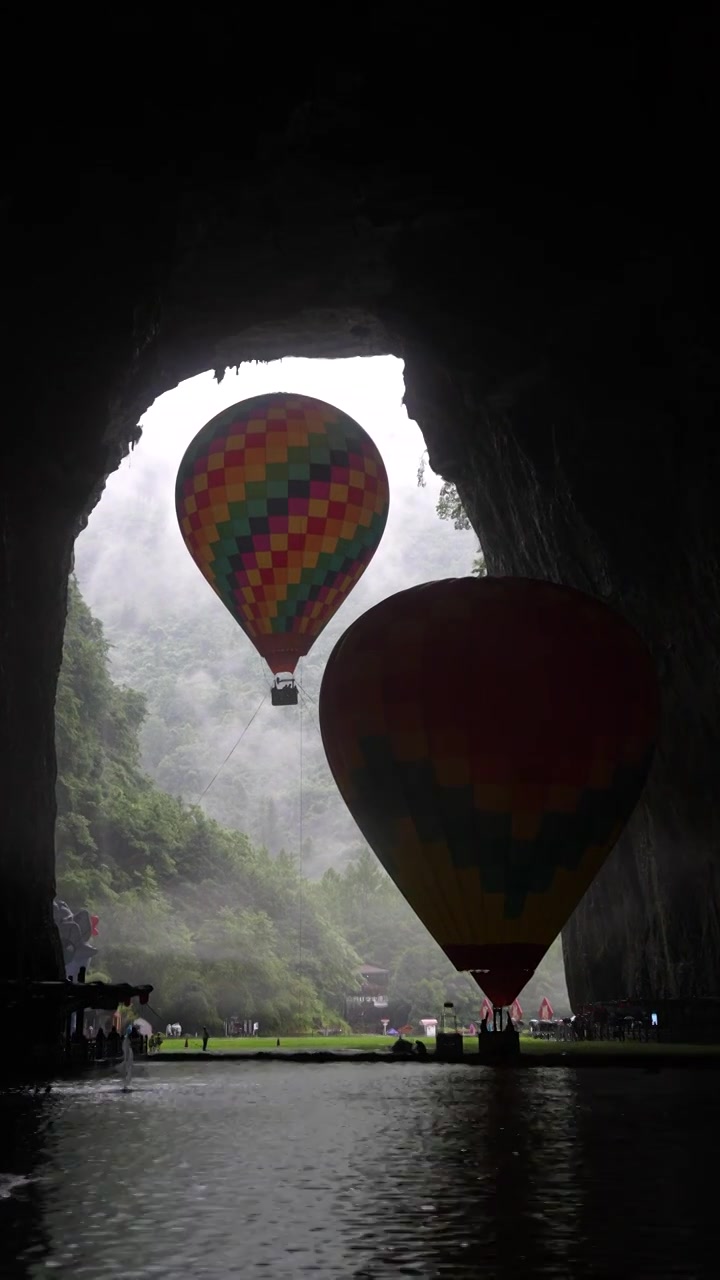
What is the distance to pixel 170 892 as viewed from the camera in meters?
80.7

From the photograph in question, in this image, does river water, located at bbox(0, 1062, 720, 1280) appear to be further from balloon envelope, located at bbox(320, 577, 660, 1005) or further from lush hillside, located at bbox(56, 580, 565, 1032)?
lush hillside, located at bbox(56, 580, 565, 1032)

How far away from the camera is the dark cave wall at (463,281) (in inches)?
1198

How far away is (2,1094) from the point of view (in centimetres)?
2148

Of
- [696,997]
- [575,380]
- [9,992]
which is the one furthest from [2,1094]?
[575,380]

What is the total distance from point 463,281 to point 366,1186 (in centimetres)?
3158

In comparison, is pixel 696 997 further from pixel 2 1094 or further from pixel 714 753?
pixel 2 1094

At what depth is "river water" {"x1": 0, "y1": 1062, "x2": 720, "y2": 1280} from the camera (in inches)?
297

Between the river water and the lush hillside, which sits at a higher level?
the lush hillside

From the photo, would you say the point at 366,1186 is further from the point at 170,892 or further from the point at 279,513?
the point at 170,892

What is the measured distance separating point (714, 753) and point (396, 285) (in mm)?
18510

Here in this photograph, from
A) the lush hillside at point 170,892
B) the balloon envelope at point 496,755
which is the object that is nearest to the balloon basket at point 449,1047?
the balloon envelope at point 496,755

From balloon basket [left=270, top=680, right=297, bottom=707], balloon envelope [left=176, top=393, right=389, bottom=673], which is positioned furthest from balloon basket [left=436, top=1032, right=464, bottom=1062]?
A: balloon envelope [left=176, top=393, right=389, bottom=673]

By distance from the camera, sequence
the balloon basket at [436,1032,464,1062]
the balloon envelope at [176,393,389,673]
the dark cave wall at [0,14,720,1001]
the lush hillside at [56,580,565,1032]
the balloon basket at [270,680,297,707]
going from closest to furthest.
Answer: the dark cave wall at [0,14,720,1001] < the balloon basket at [436,1032,464,1062] < the balloon envelope at [176,393,389,673] < the balloon basket at [270,680,297,707] < the lush hillside at [56,580,565,1032]

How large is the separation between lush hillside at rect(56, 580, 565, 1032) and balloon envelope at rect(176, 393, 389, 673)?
34.6 m
